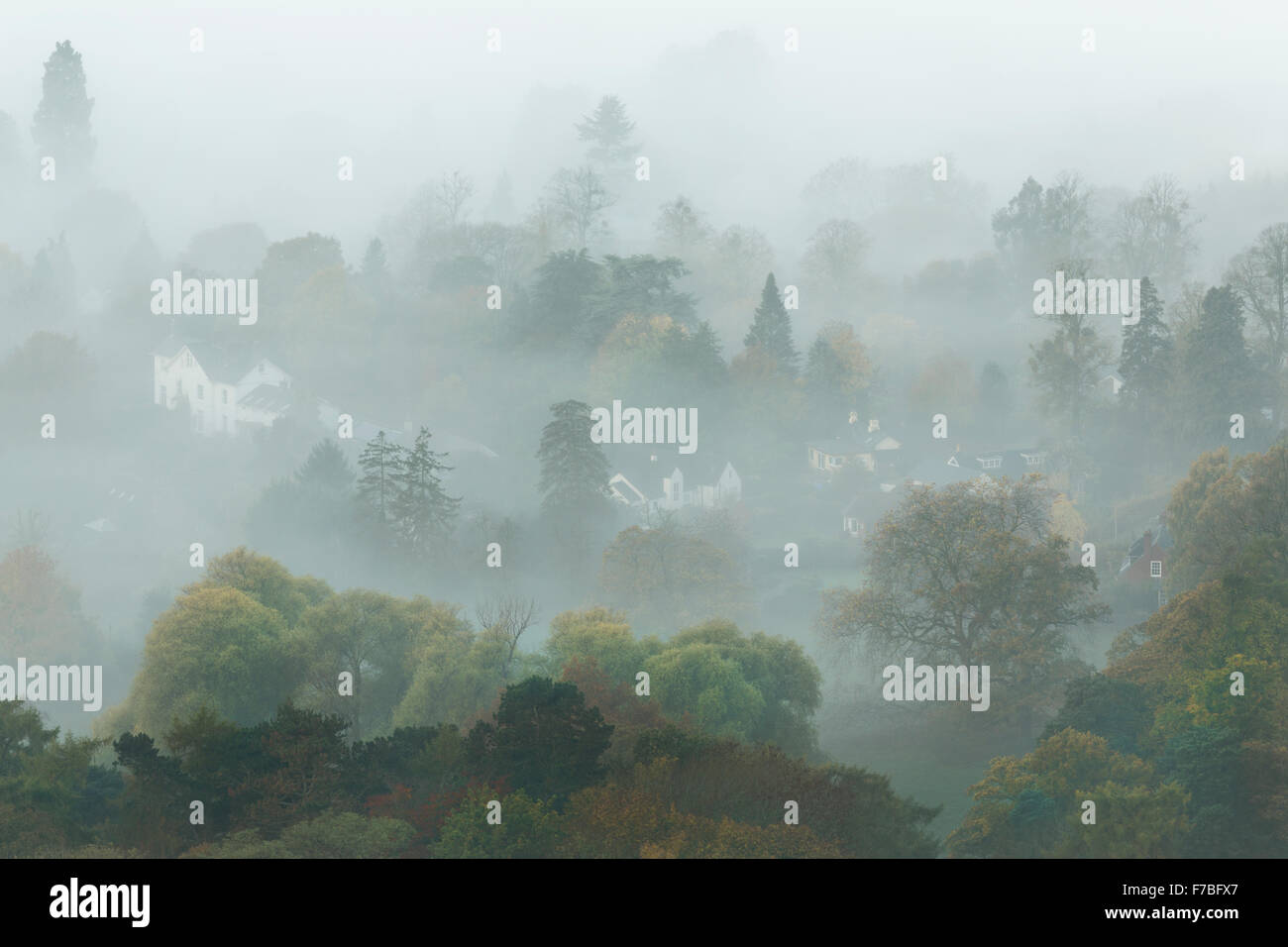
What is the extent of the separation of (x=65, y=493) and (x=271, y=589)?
168 feet

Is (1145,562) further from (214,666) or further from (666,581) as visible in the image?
(214,666)

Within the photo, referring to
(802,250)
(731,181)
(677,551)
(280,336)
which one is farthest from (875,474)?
(731,181)

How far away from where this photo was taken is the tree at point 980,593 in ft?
189

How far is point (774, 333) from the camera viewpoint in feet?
349

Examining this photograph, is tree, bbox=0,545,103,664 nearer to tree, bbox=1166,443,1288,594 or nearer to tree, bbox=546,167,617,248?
tree, bbox=1166,443,1288,594

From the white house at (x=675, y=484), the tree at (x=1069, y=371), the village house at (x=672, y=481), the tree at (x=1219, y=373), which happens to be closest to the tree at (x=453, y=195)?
the village house at (x=672, y=481)

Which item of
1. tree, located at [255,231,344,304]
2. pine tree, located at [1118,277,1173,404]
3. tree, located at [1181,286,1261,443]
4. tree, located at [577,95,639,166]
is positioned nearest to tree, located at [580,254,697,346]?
tree, located at [255,231,344,304]

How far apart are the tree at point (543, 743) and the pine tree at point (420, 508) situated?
4500 cm

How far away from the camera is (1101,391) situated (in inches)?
4326

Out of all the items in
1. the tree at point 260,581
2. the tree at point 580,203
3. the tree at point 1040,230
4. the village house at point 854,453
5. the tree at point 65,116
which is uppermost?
the tree at point 65,116

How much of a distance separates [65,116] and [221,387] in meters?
69.6

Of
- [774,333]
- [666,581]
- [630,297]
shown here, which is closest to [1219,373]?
[774,333]

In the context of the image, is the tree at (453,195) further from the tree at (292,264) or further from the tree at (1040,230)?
the tree at (1040,230)
